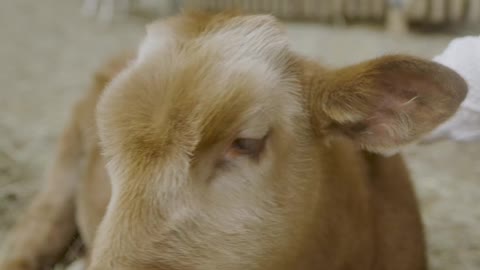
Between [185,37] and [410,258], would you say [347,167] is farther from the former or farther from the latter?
[185,37]

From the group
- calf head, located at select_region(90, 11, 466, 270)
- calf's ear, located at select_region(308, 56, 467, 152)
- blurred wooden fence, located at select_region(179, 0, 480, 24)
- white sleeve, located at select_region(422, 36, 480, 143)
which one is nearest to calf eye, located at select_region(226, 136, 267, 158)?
calf head, located at select_region(90, 11, 466, 270)

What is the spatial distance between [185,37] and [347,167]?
0.50 m

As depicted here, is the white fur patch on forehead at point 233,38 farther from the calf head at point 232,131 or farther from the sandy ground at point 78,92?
the sandy ground at point 78,92

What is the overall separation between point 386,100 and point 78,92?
2.47 m

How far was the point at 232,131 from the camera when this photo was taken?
4.53 feet

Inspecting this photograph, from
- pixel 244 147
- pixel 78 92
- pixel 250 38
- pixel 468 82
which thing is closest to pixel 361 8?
pixel 78 92

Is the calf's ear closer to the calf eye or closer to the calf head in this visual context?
the calf head

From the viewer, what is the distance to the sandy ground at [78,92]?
8.06 feet

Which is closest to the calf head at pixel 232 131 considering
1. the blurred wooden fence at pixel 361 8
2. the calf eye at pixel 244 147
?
the calf eye at pixel 244 147

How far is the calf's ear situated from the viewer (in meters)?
1.42

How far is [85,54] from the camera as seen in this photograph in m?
4.43

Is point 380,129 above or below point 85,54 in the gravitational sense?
above

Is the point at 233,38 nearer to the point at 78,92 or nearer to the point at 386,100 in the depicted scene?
the point at 386,100

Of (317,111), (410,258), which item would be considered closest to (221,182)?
(317,111)
